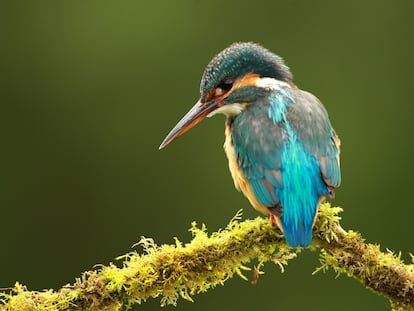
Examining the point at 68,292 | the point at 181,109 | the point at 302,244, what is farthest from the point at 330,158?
the point at 181,109

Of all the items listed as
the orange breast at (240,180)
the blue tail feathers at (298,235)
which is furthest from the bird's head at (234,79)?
the blue tail feathers at (298,235)

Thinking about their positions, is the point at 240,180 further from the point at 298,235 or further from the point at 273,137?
the point at 298,235

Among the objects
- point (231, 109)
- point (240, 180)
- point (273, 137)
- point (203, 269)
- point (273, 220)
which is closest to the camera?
point (203, 269)

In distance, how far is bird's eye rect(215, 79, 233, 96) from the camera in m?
3.32

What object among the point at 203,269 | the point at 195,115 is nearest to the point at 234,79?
the point at 195,115

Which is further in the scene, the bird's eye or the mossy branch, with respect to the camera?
the bird's eye

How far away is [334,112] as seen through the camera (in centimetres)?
582

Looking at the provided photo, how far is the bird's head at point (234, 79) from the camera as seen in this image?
3295 mm

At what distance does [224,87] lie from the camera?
333 centimetres

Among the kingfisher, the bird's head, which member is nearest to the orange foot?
the kingfisher

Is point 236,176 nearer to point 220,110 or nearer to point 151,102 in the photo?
point 220,110

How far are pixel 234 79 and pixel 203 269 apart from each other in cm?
91

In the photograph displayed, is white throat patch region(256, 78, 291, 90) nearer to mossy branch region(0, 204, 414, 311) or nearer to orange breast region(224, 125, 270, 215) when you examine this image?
orange breast region(224, 125, 270, 215)

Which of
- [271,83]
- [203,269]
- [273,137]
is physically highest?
[271,83]
